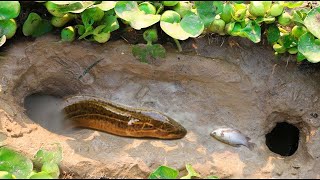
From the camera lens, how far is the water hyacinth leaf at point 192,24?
10.0 feet

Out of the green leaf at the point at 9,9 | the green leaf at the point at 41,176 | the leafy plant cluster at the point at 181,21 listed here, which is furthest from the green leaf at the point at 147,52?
the green leaf at the point at 41,176

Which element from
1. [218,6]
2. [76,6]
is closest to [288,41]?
[218,6]

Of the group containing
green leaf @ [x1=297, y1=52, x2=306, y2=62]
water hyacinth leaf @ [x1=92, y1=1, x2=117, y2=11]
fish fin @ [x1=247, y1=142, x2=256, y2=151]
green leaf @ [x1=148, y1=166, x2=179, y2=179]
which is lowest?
fish fin @ [x1=247, y1=142, x2=256, y2=151]

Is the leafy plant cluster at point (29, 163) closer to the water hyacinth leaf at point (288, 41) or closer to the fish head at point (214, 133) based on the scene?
the fish head at point (214, 133)

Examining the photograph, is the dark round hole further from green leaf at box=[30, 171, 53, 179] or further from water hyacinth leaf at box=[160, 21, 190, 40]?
green leaf at box=[30, 171, 53, 179]

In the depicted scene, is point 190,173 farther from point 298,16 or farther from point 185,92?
point 298,16

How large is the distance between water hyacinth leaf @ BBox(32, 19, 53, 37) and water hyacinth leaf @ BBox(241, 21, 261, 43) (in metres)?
1.17

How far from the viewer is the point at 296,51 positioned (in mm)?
3109

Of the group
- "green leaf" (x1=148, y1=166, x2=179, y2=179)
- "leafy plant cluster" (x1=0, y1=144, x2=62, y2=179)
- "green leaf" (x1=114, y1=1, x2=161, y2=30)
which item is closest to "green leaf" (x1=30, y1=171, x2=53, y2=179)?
"leafy plant cluster" (x1=0, y1=144, x2=62, y2=179)

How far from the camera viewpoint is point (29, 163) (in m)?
2.78

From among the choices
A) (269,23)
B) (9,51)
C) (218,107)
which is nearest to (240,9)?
(269,23)

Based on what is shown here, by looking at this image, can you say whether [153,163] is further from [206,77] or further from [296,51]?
[296,51]

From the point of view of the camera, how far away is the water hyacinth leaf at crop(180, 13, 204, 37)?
305 cm

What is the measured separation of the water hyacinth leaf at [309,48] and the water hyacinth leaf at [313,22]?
5 centimetres
